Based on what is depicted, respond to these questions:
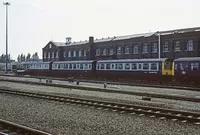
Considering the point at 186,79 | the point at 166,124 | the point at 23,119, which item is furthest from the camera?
the point at 186,79

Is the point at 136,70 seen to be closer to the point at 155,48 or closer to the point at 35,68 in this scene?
the point at 155,48

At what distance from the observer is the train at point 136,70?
2756 centimetres

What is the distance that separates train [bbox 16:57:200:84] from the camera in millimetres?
27559

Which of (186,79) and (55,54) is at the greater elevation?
(55,54)

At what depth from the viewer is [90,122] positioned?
9.84m

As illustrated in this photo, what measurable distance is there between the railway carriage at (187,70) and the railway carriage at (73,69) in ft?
48.6

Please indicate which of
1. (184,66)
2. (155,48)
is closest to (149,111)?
(184,66)

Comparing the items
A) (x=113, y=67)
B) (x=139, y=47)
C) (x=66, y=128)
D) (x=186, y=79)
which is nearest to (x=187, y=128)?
(x=66, y=128)

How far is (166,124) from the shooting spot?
31.1ft

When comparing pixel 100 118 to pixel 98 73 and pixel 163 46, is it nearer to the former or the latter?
pixel 98 73

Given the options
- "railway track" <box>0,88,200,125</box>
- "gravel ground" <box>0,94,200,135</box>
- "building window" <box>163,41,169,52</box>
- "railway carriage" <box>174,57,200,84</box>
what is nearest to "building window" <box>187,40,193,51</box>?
"building window" <box>163,41,169,52</box>

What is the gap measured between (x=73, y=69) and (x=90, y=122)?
3439 centimetres

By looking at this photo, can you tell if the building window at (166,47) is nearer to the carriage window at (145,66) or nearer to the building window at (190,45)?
the building window at (190,45)

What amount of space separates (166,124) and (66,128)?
11.1 ft
